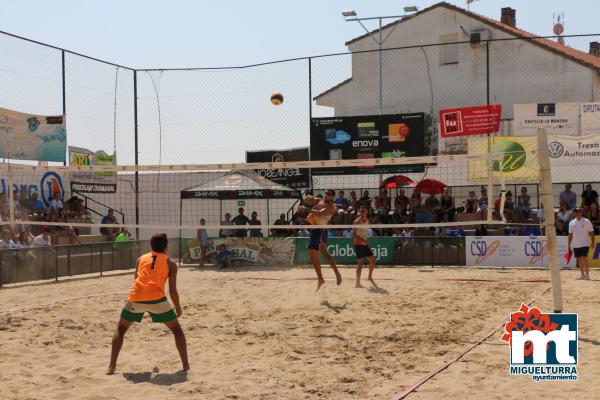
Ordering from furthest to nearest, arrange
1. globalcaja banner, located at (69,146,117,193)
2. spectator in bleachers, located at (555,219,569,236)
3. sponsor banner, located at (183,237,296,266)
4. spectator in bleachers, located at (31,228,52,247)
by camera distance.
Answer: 1. globalcaja banner, located at (69,146,117,193)
2. sponsor banner, located at (183,237,296,266)
3. spectator in bleachers, located at (555,219,569,236)
4. spectator in bleachers, located at (31,228,52,247)

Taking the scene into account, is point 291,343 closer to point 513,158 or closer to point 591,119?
point 513,158

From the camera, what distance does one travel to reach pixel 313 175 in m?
21.0

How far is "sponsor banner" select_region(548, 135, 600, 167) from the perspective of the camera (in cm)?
1839

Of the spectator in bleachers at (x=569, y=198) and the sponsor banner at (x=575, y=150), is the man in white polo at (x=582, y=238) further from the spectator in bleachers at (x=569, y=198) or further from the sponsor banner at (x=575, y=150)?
the sponsor banner at (x=575, y=150)

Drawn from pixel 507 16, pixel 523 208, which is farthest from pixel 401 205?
pixel 507 16

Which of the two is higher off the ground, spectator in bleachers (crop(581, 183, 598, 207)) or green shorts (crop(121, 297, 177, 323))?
spectator in bleachers (crop(581, 183, 598, 207))

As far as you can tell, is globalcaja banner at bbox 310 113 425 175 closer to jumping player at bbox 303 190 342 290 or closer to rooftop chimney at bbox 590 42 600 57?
jumping player at bbox 303 190 342 290

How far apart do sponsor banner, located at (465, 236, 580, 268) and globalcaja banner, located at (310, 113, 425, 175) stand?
4.17 m

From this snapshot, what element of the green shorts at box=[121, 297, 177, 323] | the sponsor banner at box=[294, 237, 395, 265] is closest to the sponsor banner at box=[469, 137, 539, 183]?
the sponsor banner at box=[294, 237, 395, 265]

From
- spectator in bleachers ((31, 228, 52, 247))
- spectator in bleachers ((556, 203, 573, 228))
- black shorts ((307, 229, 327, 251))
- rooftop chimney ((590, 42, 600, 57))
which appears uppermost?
rooftop chimney ((590, 42, 600, 57))

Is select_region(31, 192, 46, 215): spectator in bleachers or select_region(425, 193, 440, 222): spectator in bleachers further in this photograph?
select_region(425, 193, 440, 222): spectator in bleachers

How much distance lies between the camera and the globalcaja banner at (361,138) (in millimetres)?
20109

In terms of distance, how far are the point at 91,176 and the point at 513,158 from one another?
12083 millimetres

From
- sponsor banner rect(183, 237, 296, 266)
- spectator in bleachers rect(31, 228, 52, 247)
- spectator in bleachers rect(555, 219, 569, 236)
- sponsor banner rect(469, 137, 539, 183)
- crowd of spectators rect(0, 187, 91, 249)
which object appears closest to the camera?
crowd of spectators rect(0, 187, 91, 249)
